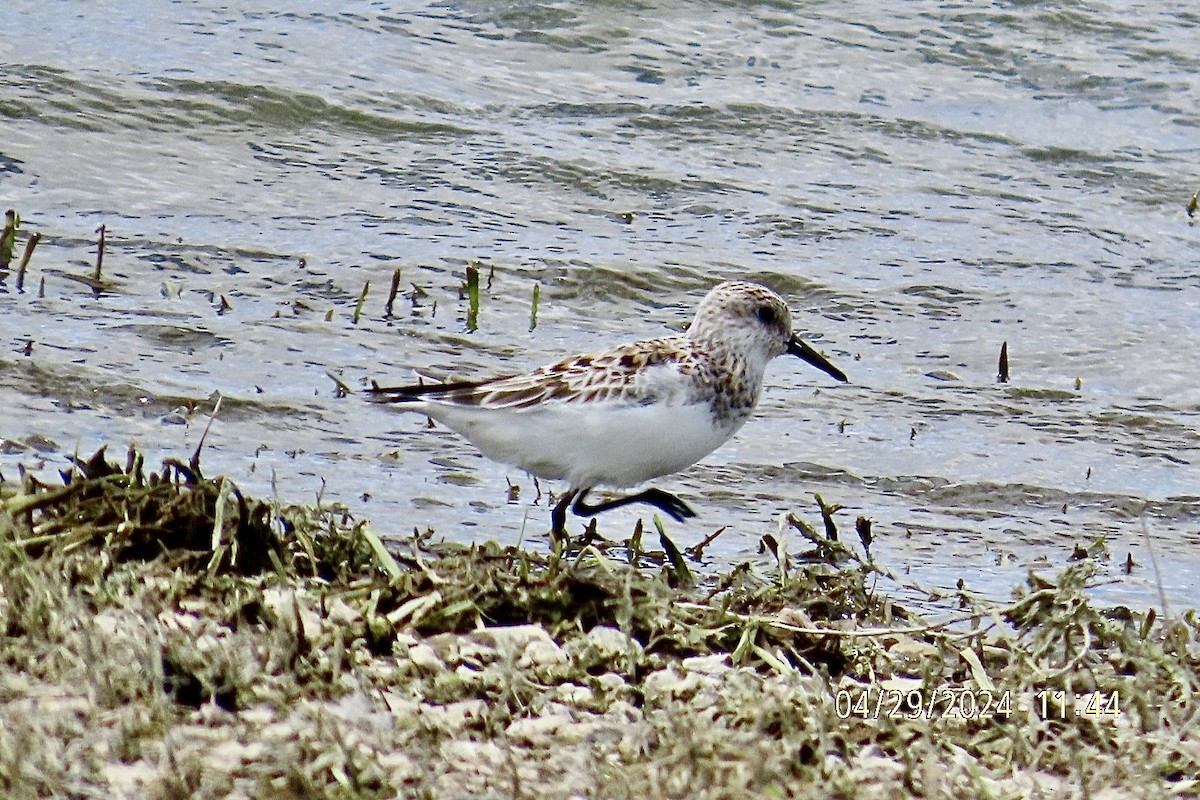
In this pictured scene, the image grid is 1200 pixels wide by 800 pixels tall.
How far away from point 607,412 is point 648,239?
439 cm

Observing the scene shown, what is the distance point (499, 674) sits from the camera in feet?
12.8

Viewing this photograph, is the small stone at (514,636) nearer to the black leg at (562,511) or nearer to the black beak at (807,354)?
the black leg at (562,511)

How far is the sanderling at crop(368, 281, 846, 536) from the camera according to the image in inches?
221

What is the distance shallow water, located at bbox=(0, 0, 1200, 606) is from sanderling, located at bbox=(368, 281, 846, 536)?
39 cm

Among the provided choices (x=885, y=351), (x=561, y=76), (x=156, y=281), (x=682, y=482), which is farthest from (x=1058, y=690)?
(x=561, y=76)

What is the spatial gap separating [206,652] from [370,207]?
6.49 m

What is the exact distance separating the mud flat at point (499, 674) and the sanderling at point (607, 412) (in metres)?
0.61

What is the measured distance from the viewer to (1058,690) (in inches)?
166

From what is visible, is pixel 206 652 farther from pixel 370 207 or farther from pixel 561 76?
pixel 561 76

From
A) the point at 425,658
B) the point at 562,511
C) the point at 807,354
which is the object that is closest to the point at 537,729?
the point at 425,658

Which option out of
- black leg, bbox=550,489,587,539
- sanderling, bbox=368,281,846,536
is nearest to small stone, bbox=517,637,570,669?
sanderling, bbox=368,281,846,536

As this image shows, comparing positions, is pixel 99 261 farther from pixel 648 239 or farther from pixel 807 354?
pixel 807 354

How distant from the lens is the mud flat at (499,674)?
3350 mm

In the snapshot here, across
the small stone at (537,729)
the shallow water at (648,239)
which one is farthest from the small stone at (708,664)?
the shallow water at (648,239)
